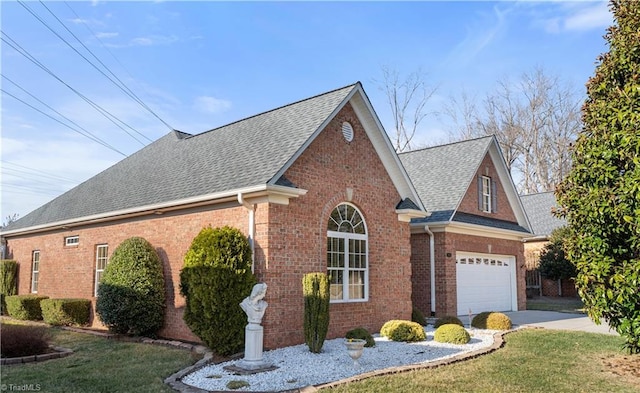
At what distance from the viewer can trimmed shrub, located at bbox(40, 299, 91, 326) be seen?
1554 cm

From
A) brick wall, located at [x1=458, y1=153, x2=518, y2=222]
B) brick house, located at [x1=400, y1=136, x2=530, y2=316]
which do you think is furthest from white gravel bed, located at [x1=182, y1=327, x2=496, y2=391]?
brick wall, located at [x1=458, y1=153, x2=518, y2=222]

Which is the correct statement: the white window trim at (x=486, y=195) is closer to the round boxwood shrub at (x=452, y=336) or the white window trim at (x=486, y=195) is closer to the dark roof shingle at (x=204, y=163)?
the round boxwood shrub at (x=452, y=336)

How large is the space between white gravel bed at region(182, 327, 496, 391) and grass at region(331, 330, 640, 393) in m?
0.77

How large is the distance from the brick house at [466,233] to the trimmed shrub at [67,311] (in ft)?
35.1

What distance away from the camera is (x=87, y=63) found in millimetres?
20547

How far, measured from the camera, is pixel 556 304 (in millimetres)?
24781

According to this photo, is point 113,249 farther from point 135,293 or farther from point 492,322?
point 492,322

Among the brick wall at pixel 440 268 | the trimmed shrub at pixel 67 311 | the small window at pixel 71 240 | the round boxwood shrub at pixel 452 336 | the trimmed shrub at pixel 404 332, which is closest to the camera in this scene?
the round boxwood shrub at pixel 452 336

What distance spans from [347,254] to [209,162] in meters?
4.80

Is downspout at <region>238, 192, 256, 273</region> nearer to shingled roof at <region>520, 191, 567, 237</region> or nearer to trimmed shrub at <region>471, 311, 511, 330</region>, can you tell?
trimmed shrub at <region>471, 311, 511, 330</region>

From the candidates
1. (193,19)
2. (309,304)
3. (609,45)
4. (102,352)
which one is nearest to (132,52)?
(193,19)

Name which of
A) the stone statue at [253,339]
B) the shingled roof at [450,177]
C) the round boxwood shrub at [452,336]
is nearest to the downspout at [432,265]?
the shingled roof at [450,177]

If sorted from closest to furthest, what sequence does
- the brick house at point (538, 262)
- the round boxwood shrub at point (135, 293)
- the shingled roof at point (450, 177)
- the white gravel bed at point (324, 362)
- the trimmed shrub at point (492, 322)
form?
the white gravel bed at point (324, 362), the round boxwood shrub at point (135, 293), the trimmed shrub at point (492, 322), the shingled roof at point (450, 177), the brick house at point (538, 262)

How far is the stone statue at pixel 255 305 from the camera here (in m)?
9.66
